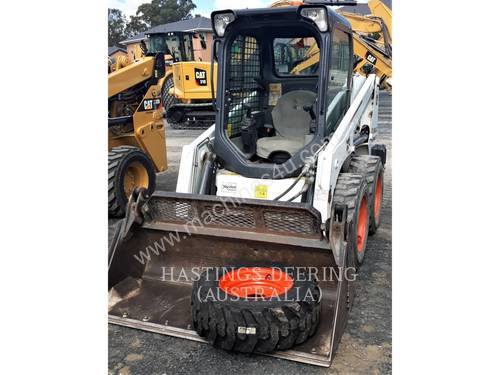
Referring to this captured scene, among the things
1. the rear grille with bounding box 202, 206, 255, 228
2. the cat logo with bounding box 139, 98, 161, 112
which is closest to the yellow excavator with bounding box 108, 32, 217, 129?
the cat logo with bounding box 139, 98, 161, 112

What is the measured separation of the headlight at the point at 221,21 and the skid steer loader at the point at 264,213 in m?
0.01

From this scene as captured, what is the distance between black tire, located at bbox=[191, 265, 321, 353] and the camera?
8.76 ft

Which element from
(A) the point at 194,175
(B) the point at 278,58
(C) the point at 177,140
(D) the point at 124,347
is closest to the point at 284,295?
(D) the point at 124,347

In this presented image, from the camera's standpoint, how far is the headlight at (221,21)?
393 centimetres

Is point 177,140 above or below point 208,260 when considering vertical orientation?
above

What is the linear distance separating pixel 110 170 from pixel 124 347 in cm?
281

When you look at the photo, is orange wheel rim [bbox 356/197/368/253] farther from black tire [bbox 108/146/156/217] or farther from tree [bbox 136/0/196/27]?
tree [bbox 136/0/196/27]

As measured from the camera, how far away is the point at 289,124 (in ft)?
14.9

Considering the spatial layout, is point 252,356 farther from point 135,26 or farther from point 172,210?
point 135,26

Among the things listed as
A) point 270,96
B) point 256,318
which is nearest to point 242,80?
point 270,96

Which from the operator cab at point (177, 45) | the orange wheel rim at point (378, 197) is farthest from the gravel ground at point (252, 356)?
the operator cab at point (177, 45)

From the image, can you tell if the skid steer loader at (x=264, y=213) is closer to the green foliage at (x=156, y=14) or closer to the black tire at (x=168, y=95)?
the black tire at (x=168, y=95)

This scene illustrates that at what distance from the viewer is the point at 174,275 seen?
3.58 metres

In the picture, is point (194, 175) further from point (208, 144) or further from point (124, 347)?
point (124, 347)
